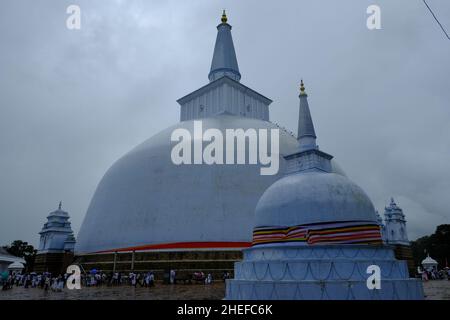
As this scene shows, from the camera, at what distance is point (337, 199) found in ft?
48.5

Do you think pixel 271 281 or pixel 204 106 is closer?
pixel 271 281

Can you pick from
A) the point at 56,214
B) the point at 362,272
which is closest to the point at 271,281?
the point at 362,272

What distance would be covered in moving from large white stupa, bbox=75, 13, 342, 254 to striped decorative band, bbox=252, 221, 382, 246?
9.04 m

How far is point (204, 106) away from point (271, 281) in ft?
81.0

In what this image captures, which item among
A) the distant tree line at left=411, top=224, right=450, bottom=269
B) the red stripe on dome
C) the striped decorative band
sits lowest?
the striped decorative band

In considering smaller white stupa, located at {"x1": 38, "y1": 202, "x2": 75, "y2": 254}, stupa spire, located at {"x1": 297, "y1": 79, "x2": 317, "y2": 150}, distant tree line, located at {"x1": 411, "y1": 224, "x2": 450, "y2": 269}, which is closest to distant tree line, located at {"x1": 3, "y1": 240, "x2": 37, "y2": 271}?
smaller white stupa, located at {"x1": 38, "y1": 202, "x2": 75, "y2": 254}

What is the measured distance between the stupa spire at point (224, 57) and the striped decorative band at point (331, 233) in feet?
83.1

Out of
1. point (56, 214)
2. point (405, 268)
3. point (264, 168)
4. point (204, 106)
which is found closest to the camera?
point (405, 268)

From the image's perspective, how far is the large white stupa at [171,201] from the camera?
2352 centimetres

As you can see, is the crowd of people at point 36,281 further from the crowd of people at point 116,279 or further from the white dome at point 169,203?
the white dome at point 169,203

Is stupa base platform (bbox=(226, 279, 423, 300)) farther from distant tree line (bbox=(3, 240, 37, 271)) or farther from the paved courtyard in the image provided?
distant tree line (bbox=(3, 240, 37, 271))

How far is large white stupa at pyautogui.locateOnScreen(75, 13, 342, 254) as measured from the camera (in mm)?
23516

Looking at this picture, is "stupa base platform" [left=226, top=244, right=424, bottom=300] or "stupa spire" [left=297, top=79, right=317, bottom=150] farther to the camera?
"stupa spire" [left=297, top=79, right=317, bottom=150]
